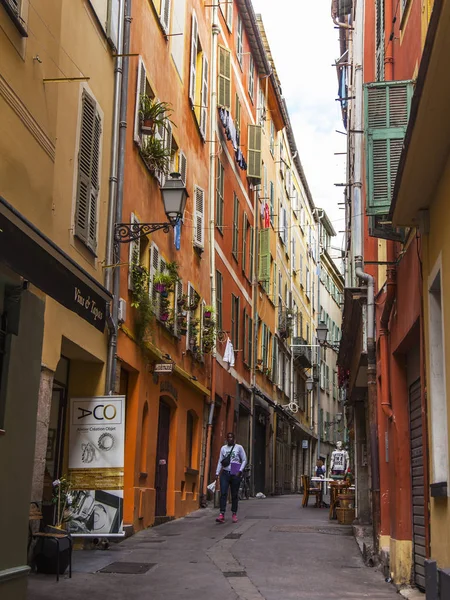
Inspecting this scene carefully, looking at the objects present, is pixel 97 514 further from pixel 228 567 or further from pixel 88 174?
pixel 88 174

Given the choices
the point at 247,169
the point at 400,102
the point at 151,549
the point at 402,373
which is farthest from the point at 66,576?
the point at 247,169

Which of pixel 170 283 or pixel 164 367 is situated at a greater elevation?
pixel 170 283

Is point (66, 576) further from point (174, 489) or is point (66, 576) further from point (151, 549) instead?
point (174, 489)

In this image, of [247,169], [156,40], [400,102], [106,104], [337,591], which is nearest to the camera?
[337,591]

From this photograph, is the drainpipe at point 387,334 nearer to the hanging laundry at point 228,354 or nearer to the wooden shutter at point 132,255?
the wooden shutter at point 132,255

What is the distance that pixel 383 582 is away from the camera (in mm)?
10523

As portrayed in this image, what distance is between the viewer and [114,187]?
45.8ft

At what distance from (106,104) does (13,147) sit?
239 inches

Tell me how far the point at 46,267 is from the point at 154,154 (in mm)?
8568

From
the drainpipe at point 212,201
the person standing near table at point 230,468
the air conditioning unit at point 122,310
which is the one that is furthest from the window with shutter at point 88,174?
the drainpipe at point 212,201

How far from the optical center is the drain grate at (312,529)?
1573 cm

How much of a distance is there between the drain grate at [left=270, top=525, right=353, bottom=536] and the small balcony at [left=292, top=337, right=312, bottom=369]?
71.8 feet

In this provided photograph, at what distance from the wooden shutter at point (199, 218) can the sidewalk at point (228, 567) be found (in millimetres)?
7147

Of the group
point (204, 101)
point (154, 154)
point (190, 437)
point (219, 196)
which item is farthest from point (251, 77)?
point (154, 154)
